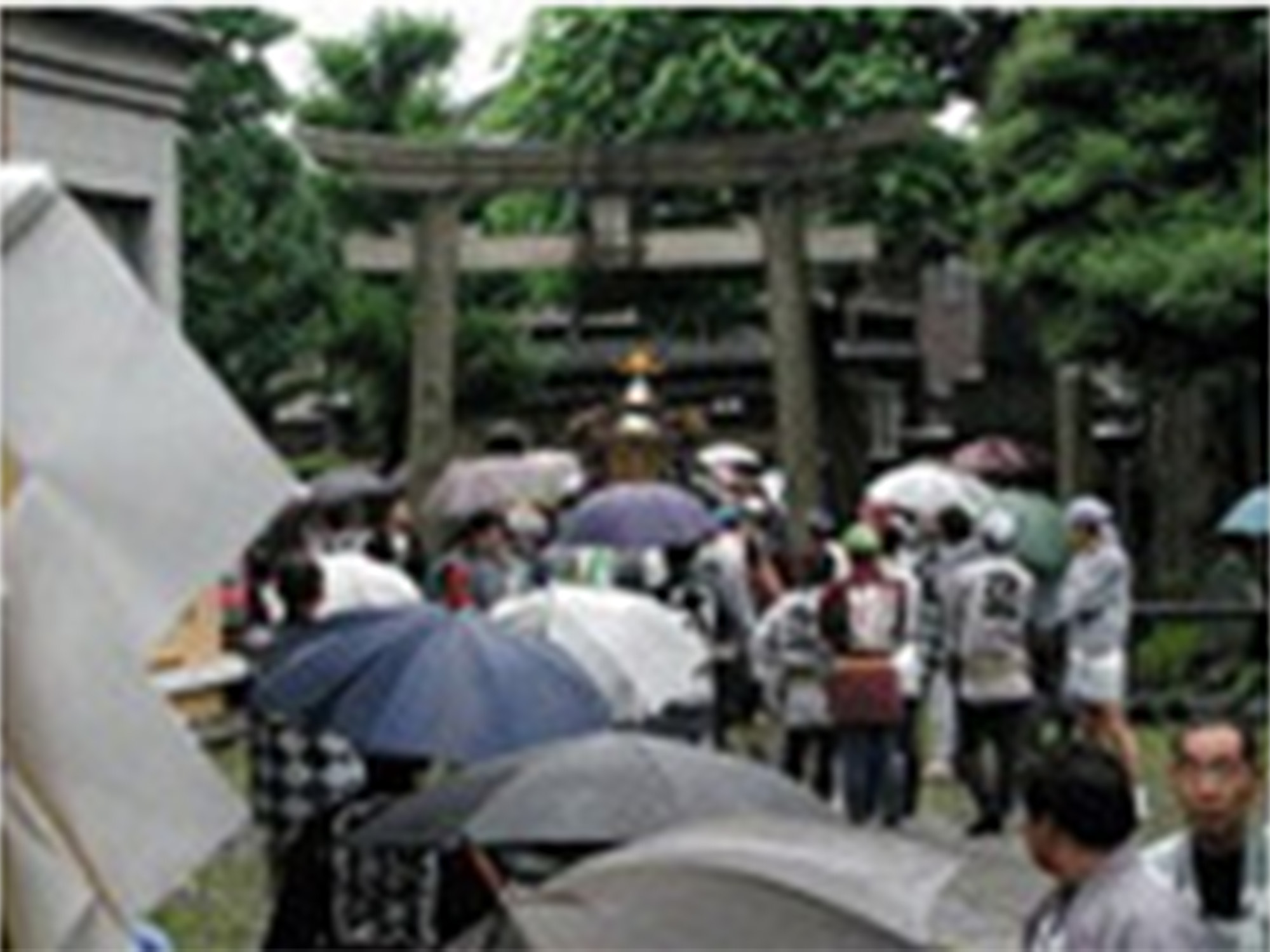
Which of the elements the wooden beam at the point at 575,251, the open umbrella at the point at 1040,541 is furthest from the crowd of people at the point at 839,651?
the wooden beam at the point at 575,251

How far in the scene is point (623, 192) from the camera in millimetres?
26031

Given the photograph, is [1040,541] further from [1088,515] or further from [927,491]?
[927,491]

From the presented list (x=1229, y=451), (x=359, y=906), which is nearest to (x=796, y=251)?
(x=1229, y=451)

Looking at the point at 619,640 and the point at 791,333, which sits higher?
the point at 791,333

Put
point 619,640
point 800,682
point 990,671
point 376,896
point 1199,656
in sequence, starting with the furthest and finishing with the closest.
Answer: point 1199,656
point 800,682
point 990,671
point 619,640
point 376,896

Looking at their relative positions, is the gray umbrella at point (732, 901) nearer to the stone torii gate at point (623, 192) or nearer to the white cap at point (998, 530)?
the white cap at point (998, 530)

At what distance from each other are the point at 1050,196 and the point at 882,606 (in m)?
9.19

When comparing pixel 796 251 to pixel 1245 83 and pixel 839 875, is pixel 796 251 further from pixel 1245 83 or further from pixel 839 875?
pixel 839 875

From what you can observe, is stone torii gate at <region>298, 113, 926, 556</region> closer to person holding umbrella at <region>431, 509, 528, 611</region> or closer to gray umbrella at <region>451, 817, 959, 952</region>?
person holding umbrella at <region>431, 509, 528, 611</region>

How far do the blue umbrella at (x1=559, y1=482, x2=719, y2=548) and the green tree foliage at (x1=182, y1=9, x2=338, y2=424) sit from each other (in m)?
17.6

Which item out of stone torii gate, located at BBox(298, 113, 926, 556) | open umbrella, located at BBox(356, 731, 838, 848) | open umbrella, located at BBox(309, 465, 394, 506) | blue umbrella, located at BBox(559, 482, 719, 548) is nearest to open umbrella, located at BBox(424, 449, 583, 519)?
open umbrella, located at BBox(309, 465, 394, 506)

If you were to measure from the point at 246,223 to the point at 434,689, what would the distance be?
26971 millimetres

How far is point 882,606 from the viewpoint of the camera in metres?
14.9

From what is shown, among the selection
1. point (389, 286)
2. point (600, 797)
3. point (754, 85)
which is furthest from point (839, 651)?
point (389, 286)
